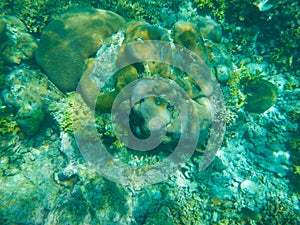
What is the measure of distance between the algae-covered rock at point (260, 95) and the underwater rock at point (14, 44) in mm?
5783

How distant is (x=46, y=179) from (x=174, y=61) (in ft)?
13.0

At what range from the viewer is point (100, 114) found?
14.7 ft

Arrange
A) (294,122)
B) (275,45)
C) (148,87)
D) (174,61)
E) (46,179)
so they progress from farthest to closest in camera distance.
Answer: (275,45), (294,122), (46,179), (174,61), (148,87)

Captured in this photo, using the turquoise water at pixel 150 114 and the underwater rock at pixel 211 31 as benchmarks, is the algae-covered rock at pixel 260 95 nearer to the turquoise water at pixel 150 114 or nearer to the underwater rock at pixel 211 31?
the turquoise water at pixel 150 114

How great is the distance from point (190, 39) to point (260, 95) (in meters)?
2.41

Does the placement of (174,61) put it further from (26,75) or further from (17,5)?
(17,5)

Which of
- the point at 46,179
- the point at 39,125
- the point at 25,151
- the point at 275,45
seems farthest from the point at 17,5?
the point at 275,45

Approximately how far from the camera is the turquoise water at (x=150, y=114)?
4098 millimetres

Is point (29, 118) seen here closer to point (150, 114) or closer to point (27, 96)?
point (27, 96)

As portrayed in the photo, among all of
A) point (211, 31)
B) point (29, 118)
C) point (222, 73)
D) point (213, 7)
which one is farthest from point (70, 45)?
point (213, 7)

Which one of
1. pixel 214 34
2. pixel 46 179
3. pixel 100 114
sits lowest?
pixel 46 179

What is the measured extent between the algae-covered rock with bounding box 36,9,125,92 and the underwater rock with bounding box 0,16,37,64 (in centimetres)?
45

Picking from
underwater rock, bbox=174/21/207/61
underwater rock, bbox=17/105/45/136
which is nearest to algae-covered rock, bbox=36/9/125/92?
underwater rock, bbox=17/105/45/136

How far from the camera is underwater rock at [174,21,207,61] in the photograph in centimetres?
461
